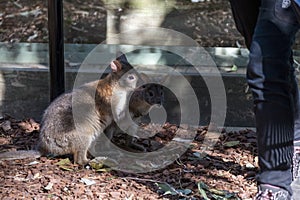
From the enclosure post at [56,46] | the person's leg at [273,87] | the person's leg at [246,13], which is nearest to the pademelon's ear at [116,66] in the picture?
the enclosure post at [56,46]

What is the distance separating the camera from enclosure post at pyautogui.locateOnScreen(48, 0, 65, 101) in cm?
526

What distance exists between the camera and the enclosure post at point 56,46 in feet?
17.3

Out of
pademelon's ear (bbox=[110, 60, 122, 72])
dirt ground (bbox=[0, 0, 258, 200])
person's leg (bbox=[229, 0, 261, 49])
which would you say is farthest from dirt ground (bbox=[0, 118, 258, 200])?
person's leg (bbox=[229, 0, 261, 49])

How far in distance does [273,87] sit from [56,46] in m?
2.49

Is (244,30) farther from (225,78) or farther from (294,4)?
(225,78)

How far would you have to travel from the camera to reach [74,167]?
468cm

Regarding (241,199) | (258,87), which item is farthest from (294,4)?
(241,199)

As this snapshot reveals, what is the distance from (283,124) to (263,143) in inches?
5.9

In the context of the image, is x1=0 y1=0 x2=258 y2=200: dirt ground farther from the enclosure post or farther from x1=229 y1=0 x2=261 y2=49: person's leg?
x1=229 y1=0 x2=261 y2=49: person's leg

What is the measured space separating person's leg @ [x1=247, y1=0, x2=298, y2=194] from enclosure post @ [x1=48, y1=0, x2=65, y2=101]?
234 centimetres

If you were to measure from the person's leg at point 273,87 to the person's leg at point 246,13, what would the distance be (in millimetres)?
441

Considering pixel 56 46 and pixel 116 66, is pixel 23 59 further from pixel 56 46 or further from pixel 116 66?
pixel 116 66

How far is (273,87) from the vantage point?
3.31 metres

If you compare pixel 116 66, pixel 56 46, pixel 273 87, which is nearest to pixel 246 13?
pixel 273 87
